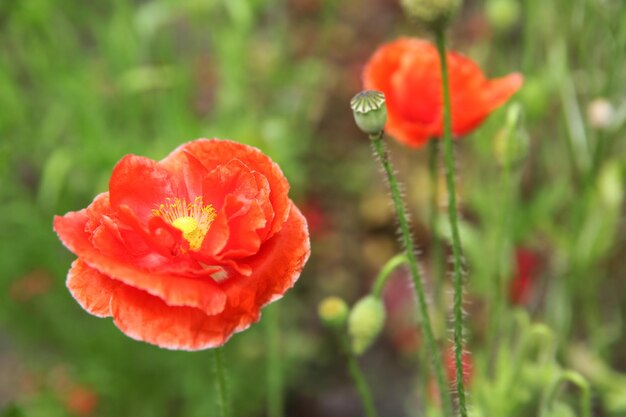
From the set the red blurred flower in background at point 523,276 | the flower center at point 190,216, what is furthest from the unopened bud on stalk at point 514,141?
the red blurred flower in background at point 523,276

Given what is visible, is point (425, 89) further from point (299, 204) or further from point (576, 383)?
point (299, 204)

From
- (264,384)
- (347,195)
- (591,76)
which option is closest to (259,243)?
(591,76)

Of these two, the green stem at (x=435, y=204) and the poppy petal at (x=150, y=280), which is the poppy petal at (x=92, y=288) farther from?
the green stem at (x=435, y=204)

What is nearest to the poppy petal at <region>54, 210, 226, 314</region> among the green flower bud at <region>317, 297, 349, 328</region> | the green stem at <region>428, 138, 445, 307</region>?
the green flower bud at <region>317, 297, 349, 328</region>

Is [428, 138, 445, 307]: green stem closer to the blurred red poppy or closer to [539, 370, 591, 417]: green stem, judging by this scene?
[539, 370, 591, 417]: green stem

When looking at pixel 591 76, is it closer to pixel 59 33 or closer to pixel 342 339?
pixel 342 339

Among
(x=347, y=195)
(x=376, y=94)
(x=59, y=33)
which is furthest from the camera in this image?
(x=347, y=195)
